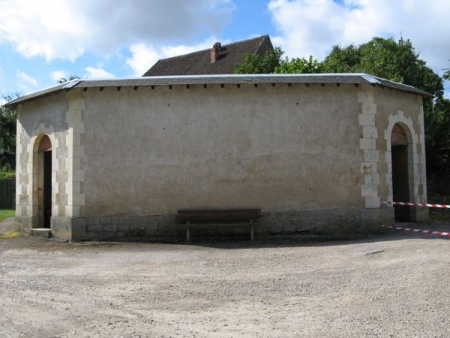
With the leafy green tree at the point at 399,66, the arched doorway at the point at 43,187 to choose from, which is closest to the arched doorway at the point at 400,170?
the leafy green tree at the point at 399,66

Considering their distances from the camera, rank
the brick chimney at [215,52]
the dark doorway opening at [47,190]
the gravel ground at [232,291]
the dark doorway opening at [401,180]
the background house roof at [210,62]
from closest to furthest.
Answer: the gravel ground at [232,291]
the dark doorway opening at [47,190]
the dark doorway opening at [401,180]
the background house roof at [210,62]
the brick chimney at [215,52]

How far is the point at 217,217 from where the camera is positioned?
34.3 ft

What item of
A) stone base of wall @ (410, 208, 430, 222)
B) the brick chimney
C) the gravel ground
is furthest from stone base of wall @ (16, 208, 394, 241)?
the brick chimney

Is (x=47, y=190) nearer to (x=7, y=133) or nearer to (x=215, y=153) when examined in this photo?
(x=215, y=153)

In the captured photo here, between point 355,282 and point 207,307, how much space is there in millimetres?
2293

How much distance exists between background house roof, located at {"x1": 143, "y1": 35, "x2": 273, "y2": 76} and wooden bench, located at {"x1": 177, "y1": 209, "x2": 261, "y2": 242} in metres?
16.0

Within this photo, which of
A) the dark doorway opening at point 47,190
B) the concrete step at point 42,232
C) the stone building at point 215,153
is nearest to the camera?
the stone building at point 215,153

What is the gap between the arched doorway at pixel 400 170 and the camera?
1241cm

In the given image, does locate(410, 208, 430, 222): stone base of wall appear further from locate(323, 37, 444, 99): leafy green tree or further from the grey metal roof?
locate(323, 37, 444, 99): leafy green tree

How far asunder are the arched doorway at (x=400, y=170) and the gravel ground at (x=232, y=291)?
3462 mm

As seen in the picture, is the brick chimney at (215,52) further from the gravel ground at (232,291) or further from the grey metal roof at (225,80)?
the gravel ground at (232,291)

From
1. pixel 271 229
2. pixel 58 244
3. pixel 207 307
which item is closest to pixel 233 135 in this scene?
pixel 271 229

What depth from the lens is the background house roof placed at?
1023 inches

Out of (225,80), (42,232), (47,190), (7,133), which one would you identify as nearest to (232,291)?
(225,80)
